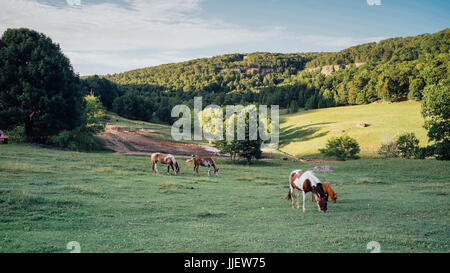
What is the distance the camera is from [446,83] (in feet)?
119

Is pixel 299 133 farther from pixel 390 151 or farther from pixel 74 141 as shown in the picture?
pixel 74 141

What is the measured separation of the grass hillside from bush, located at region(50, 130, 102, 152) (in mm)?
40087

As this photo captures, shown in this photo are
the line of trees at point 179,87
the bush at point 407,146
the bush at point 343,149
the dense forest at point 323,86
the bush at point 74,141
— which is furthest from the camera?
the dense forest at point 323,86

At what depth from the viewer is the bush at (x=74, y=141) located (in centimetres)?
3469

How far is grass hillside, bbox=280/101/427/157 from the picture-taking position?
5875 centimetres

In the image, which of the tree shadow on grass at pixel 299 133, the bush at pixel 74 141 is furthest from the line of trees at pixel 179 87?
the tree shadow on grass at pixel 299 133

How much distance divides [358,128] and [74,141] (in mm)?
59079

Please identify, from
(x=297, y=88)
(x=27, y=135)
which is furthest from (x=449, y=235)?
(x=297, y=88)

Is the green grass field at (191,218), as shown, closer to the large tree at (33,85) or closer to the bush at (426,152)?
the large tree at (33,85)

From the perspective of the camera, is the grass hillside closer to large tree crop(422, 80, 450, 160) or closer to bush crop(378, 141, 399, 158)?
bush crop(378, 141, 399, 158)

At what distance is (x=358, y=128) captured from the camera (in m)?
67.1

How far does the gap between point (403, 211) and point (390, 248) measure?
6637 mm

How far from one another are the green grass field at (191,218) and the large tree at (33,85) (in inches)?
724
